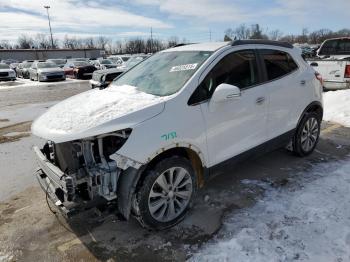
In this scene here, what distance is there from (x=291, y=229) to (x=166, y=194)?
1.32 meters

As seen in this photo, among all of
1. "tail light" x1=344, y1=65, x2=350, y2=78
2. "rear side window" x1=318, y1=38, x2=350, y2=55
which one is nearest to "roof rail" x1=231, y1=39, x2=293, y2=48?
"tail light" x1=344, y1=65, x2=350, y2=78

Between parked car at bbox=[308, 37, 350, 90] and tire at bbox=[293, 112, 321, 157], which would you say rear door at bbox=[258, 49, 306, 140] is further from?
parked car at bbox=[308, 37, 350, 90]

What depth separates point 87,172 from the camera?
3037mm

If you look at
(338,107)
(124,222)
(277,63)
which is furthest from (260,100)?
(338,107)

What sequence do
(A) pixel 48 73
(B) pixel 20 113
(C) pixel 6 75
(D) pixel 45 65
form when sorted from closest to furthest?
(B) pixel 20 113 < (A) pixel 48 73 < (D) pixel 45 65 < (C) pixel 6 75

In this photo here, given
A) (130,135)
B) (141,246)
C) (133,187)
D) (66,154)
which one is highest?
(130,135)

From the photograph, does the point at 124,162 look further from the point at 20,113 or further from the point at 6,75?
the point at 6,75

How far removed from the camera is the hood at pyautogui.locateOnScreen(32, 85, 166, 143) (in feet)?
9.64

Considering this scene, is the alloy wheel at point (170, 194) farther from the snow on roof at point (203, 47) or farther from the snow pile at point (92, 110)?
the snow on roof at point (203, 47)

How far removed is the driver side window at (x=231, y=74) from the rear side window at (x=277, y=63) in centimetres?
27

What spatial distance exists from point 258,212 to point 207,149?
0.93 meters

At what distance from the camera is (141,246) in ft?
10.6

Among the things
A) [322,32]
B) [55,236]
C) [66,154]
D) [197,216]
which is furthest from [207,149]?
[322,32]

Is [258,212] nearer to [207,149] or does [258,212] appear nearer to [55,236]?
[207,149]
